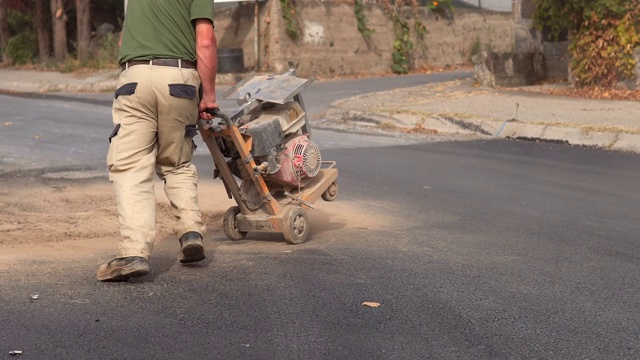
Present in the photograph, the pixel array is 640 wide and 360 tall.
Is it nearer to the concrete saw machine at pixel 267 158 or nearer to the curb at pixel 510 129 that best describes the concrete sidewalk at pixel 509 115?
the curb at pixel 510 129

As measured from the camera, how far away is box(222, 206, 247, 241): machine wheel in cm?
678

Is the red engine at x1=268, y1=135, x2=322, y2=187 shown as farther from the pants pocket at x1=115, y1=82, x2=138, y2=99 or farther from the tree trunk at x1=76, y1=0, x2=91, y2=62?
the tree trunk at x1=76, y1=0, x2=91, y2=62

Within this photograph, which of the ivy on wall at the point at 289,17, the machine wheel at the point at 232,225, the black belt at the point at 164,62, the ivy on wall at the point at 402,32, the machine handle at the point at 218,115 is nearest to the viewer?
the black belt at the point at 164,62

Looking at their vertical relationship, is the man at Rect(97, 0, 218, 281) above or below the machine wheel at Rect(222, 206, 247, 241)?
above

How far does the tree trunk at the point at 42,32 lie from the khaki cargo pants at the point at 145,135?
81.7 ft

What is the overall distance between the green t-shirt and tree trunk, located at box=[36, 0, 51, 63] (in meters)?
24.8

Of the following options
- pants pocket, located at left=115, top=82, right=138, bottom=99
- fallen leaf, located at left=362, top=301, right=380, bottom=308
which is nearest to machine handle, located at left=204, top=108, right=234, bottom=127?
pants pocket, located at left=115, top=82, right=138, bottom=99

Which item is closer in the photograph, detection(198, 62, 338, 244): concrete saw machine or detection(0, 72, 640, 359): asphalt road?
detection(0, 72, 640, 359): asphalt road

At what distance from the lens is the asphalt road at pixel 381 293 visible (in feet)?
14.9

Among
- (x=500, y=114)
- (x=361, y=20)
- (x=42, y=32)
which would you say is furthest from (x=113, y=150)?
(x=42, y=32)

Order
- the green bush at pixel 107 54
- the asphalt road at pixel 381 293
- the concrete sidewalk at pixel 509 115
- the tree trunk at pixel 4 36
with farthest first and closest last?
the tree trunk at pixel 4 36, the green bush at pixel 107 54, the concrete sidewalk at pixel 509 115, the asphalt road at pixel 381 293

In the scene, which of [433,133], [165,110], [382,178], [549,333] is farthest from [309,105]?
[549,333]

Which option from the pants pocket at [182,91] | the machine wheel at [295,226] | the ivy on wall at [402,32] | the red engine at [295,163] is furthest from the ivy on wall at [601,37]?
the pants pocket at [182,91]

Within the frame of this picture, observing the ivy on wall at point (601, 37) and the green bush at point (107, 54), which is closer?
the ivy on wall at point (601, 37)
